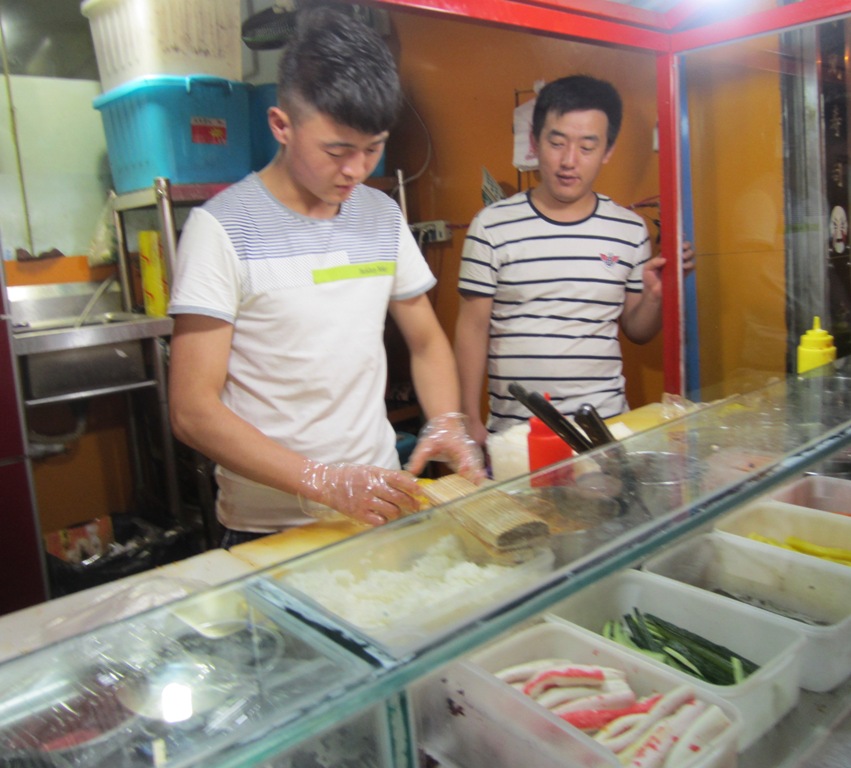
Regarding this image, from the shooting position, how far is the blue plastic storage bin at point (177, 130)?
132 inches

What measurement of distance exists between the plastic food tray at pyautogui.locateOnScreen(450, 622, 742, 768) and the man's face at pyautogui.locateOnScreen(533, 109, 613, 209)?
5.53 ft

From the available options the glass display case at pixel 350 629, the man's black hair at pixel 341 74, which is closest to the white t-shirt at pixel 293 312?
the man's black hair at pixel 341 74

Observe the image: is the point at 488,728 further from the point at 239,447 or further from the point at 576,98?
the point at 576,98

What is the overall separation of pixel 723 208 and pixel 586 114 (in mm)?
546

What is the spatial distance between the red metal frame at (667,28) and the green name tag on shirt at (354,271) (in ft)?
1.82

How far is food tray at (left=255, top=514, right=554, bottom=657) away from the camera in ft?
2.54

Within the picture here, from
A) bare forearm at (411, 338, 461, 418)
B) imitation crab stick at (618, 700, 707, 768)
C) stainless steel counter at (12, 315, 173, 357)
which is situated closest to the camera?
imitation crab stick at (618, 700, 707, 768)

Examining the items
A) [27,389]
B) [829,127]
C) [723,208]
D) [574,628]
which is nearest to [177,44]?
[27,389]

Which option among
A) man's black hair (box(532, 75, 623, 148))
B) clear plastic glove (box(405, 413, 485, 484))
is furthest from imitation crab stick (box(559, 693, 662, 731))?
man's black hair (box(532, 75, 623, 148))

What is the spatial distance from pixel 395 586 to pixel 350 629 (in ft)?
0.55

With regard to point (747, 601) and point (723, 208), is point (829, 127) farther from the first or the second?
point (747, 601)

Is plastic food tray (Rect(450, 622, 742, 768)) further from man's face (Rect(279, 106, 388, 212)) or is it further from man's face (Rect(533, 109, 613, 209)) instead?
man's face (Rect(533, 109, 613, 209))

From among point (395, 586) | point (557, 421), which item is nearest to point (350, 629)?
point (395, 586)

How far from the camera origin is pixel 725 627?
1.16 metres
